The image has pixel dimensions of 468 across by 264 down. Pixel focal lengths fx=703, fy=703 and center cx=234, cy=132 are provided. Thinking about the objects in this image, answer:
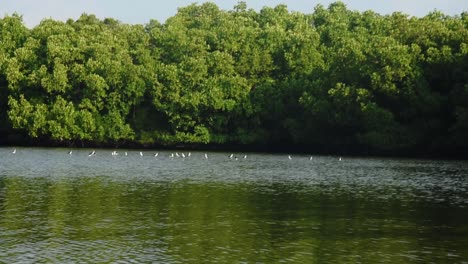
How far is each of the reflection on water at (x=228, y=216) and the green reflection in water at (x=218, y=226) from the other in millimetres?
50

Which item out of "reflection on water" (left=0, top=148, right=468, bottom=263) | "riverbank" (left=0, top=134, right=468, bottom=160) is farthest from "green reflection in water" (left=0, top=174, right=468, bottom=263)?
"riverbank" (left=0, top=134, right=468, bottom=160)

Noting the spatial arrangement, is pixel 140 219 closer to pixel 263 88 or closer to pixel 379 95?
pixel 379 95

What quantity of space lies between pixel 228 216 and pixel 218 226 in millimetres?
3185

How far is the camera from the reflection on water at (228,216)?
84.5ft

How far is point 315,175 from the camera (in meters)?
60.9

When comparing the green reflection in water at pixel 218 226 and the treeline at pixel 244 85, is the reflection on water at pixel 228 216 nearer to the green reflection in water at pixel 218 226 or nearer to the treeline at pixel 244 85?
the green reflection in water at pixel 218 226

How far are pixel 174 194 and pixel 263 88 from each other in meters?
64.6

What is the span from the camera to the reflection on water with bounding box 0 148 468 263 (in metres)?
25.8

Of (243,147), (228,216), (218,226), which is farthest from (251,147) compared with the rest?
(218,226)

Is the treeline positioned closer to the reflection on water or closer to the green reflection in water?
the reflection on water

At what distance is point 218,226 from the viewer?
3159 cm

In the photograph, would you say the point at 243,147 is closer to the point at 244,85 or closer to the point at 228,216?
the point at 244,85

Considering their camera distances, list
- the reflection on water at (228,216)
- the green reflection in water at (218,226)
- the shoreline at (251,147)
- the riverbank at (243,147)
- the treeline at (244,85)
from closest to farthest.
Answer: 1. the green reflection in water at (218,226)
2. the reflection on water at (228,216)
3. the treeline at (244,85)
4. the shoreline at (251,147)
5. the riverbank at (243,147)

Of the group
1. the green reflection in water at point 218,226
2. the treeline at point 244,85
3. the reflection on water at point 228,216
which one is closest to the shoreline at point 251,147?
the treeline at point 244,85
